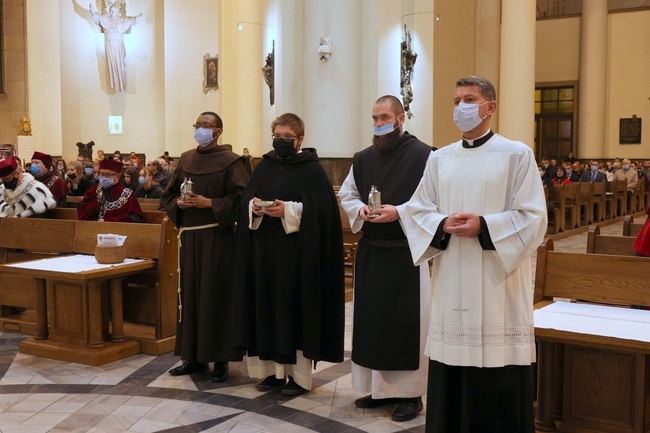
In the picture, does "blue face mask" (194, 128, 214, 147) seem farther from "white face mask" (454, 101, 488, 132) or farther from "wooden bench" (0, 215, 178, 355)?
"white face mask" (454, 101, 488, 132)

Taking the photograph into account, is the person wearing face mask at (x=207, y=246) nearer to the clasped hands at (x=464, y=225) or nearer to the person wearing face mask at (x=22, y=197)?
the clasped hands at (x=464, y=225)

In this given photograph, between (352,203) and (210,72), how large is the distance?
18.9 metres

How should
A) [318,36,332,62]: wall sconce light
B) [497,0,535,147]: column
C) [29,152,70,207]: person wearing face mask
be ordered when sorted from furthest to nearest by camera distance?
1. [497,0,535,147]: column
2. [318,36,332,62]: wall sconce light
3. [29,152,70,207]: person wearing face mask

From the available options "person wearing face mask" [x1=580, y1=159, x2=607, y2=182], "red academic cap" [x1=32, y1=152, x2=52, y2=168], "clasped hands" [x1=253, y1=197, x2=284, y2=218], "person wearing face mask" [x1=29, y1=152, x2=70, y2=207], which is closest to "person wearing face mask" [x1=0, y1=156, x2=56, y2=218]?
"person wearing face mask" [x1=29, y1=152, x2=70, y2=207]

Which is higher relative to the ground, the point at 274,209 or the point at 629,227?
the point at 274,209

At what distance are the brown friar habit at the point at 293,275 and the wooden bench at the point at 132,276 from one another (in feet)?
4.70

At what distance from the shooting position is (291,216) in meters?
5.12

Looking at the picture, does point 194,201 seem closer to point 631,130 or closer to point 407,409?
point 407,409

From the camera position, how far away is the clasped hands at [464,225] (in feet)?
11.2

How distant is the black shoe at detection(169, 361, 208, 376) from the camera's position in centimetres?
571

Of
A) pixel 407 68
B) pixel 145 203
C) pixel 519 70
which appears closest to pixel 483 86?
pixel 145 203

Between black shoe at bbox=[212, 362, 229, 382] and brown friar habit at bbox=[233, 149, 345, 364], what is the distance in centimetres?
48

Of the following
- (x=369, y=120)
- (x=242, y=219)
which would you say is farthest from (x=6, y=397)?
(x=369, y=120)

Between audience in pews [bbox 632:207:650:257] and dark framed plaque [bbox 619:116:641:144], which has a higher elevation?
dark framed plaque [bbox 619:116:641:144]
